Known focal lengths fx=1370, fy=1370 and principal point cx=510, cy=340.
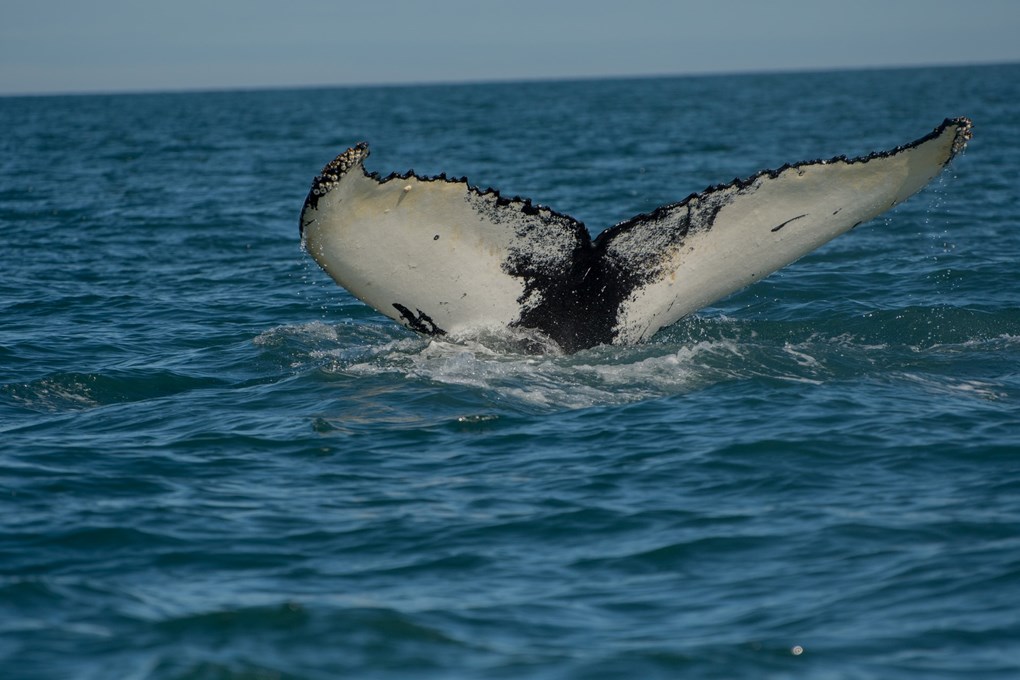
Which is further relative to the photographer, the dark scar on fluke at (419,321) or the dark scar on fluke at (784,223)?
the dark scar on fluke at (419,321)

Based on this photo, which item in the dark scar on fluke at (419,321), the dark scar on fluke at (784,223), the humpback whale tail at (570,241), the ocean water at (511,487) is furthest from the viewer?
the dark scar on fluke at (419,321)

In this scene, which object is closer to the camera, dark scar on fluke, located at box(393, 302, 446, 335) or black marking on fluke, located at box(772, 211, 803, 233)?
black marking on fluke, located at box(772, 211, 803, 233)

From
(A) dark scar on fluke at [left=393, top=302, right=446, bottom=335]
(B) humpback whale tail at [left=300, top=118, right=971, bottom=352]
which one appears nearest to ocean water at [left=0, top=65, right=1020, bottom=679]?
(A) dark scar on fluke at [left=393, top=302, right=446, bottom=335]

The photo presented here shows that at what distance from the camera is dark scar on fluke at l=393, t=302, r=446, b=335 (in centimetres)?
857

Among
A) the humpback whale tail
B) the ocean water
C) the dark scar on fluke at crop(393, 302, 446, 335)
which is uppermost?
the humpback whale tail

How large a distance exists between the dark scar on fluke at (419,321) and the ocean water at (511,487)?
0.28 metres

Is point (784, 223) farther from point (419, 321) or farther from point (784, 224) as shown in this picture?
point (419, 321)

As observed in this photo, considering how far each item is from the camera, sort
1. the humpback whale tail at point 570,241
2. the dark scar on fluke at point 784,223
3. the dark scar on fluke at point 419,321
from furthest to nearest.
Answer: the dark scar on fluke at point 419,321
the dark scar on fluke at point 784,223
the humpback whale tail at point 570,241

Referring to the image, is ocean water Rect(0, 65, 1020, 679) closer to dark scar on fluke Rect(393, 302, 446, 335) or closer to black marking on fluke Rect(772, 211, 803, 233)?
dark scar on fluke Rect(393, 302, 446, 335)

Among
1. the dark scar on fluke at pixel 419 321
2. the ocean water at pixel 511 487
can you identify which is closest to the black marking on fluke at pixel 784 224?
the ocean water at pixel 511 487

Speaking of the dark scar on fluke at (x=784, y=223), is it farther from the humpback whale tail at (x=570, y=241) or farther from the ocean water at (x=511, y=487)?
the ocean water at (x=511, y=487)

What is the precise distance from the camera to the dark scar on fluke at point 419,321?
28.1 feet

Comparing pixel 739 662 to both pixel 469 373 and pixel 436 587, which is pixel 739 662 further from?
pixel 469 373

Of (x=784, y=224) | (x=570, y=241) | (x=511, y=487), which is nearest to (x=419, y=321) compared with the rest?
(x=570, y=241)
